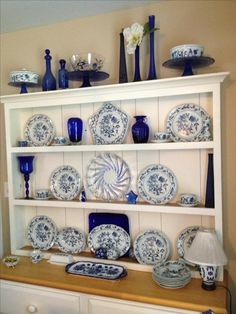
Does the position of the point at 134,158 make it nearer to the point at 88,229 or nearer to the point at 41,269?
the point at 88,229

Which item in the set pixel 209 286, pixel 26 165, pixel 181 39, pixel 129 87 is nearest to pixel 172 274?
pixel 209 286

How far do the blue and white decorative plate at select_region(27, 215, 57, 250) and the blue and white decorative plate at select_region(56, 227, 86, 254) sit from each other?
61 millimetres

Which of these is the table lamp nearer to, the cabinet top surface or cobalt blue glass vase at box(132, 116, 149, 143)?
cobalt blue glass vase at box(132, 116, 149, 143)

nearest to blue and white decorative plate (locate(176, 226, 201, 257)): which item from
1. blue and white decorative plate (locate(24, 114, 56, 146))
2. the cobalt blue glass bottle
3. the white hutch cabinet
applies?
the white hutch cabinet

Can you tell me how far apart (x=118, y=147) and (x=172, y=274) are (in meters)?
0.77

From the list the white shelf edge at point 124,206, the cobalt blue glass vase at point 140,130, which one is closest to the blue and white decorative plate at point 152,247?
the white shelf edge at point 124,206

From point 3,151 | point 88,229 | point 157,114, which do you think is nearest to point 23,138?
point 3,151

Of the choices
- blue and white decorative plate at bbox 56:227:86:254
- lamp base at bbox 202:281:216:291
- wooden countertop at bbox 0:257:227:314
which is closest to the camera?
wooden countertop at bbox 0:257:227:314

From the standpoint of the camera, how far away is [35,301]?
5.57 feet

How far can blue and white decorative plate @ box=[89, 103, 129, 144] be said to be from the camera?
181 centimetres

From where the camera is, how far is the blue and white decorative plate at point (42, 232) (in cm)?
201

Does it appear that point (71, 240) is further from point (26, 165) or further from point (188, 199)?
point (188, 199)

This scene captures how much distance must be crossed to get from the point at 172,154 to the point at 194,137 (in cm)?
17

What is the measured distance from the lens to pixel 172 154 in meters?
1.74
